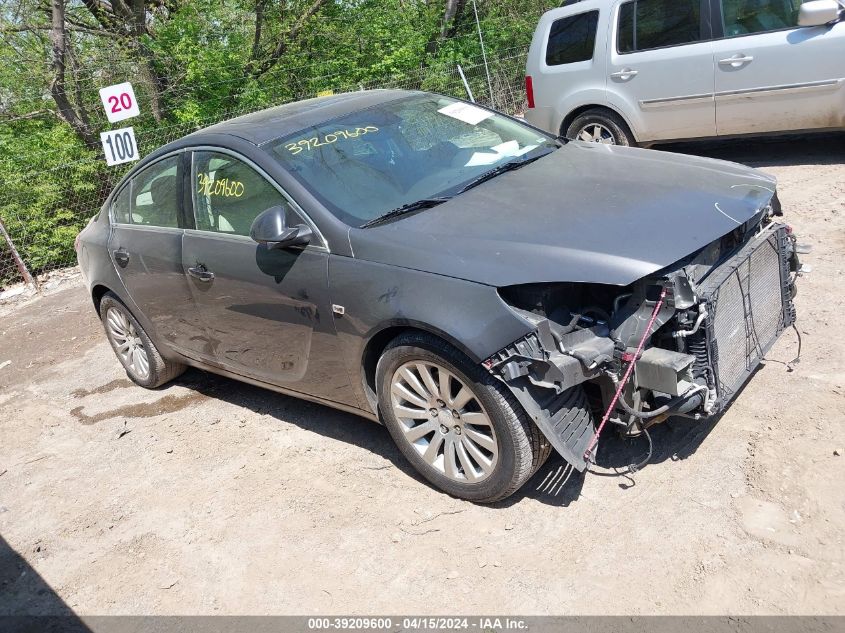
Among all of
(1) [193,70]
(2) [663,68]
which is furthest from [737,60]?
(1) [193,70]

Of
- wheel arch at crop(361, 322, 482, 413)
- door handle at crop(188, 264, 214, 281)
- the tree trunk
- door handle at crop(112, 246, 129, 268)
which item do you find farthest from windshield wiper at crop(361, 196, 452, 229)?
the tree trunk

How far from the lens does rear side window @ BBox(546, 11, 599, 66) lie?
336 inches

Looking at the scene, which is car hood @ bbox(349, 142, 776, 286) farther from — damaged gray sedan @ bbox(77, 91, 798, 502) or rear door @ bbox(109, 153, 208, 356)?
rear door @ bbox(109, 153, 208, 356)

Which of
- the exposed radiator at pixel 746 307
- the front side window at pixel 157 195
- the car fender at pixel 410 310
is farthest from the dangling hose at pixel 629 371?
the front side window at pixel 157 195

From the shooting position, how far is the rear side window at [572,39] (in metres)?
8.55

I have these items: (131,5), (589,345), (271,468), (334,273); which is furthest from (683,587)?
(131,5)

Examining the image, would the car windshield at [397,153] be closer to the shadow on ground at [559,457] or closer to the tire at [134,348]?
the shadow on ground at [559,457]

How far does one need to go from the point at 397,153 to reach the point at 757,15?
15.9 ft

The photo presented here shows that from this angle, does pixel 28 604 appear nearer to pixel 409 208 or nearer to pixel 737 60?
pixel 409 208

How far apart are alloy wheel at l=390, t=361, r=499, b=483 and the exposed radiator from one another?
39.8 inches

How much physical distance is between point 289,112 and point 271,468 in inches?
81.8

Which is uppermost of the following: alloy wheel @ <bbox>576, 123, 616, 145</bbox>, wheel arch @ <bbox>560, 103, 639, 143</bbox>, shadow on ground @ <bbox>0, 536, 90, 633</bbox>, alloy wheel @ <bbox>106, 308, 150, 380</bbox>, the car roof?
the car roof

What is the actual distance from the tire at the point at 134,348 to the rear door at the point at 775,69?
5.59 m

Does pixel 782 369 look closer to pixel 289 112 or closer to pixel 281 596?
pixel 281 596
